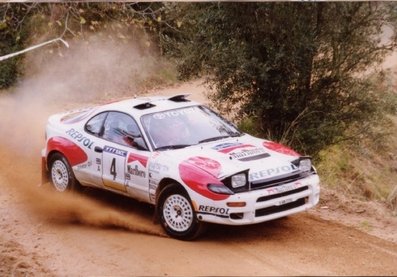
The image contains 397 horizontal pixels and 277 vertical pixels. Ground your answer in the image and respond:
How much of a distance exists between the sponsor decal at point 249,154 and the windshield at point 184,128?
2.21 ft

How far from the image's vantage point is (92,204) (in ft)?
32.3

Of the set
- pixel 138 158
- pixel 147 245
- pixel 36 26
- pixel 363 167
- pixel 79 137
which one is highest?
pixel 36 26

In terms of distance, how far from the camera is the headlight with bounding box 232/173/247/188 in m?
7.95

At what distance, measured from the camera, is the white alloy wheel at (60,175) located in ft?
33.7

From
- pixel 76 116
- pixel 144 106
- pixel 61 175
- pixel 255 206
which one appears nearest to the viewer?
pixel 255 206

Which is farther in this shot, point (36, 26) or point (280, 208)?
point (36, 26)

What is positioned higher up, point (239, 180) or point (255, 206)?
point (239, 180)

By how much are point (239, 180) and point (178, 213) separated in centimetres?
96

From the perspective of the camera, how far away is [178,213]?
8.35 m

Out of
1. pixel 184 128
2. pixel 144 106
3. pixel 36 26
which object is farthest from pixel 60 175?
pixel 36 26

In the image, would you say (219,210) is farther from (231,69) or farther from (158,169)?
(231,69)

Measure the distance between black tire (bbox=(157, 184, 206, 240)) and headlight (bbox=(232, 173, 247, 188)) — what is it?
635mm

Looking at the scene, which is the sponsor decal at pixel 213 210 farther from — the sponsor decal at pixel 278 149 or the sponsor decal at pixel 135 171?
the sponsor decal at pixel 278 149

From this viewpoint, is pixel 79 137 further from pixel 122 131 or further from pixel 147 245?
pixel 147 245
